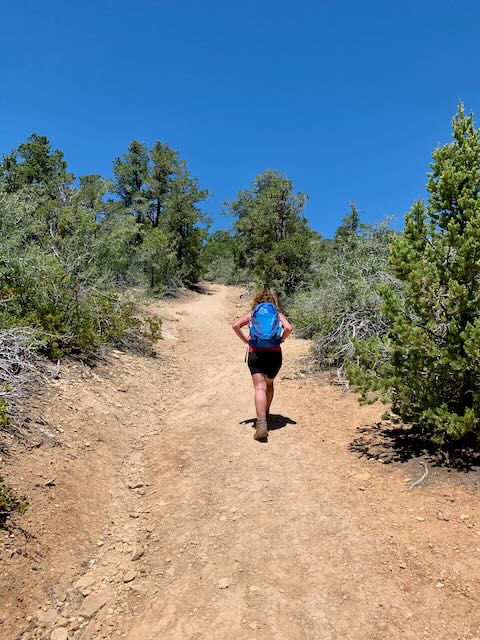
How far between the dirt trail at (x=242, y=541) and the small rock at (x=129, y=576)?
0.02 metres

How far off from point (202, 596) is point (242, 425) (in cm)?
323

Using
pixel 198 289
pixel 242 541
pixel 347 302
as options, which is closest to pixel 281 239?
pixel 198 289

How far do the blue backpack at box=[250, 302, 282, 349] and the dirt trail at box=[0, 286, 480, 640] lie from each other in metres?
1.19

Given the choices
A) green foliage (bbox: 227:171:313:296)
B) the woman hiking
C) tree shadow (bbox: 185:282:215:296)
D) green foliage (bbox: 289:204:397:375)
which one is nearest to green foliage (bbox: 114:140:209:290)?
tree shadow (bbox: 185:282:215:296)

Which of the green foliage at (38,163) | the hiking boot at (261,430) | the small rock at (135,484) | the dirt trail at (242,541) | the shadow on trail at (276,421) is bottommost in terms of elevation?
the small rock at (135,484)

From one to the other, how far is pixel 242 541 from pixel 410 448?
90.0 inches

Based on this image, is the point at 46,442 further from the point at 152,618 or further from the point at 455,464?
the point at 455,464

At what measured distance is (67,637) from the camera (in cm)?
292

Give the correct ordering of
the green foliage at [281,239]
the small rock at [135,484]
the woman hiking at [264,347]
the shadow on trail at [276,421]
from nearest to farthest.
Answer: the small rock at [135,484] < the woman hiking at [264,347] < the shadow on trail at [276,421] < the green foliage at [281,239]

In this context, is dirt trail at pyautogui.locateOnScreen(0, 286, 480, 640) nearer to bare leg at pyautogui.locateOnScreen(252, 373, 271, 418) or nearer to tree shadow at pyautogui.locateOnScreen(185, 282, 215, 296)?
bare leg at pyautogui.locateOnScreen(252, 373, 271, 418)

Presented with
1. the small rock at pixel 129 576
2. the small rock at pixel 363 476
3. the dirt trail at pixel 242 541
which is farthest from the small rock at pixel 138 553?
the small rock at pixel 363 476

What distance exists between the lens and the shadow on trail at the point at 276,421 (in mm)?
6280

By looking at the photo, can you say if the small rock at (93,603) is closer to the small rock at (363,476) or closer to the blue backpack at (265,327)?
the small rock at (363,476)

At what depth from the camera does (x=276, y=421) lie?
21.4ft
